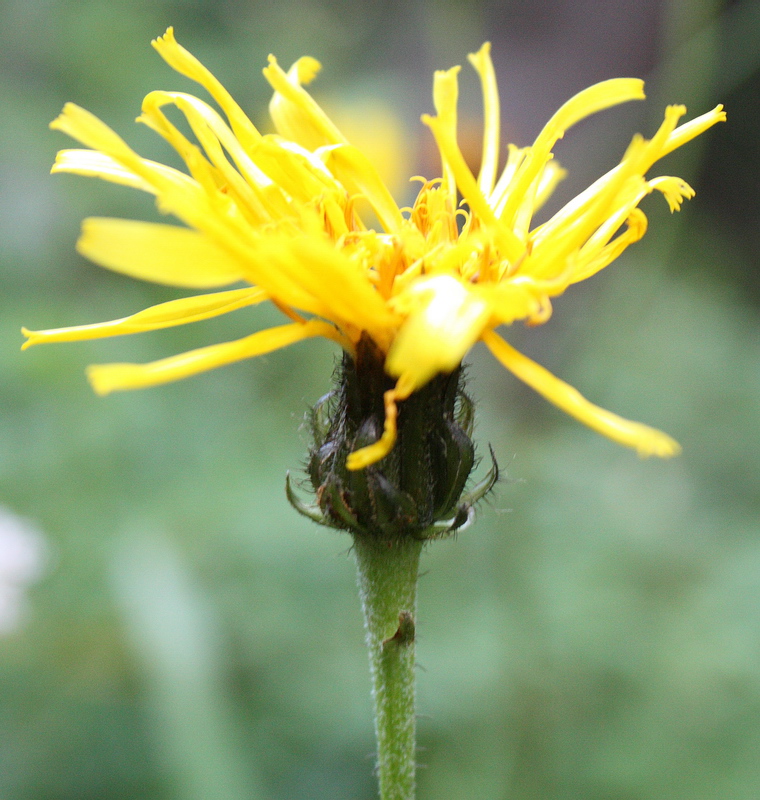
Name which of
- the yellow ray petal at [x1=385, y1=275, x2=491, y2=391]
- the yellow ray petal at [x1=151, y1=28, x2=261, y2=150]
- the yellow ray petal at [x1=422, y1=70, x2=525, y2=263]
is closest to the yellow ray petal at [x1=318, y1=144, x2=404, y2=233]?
the yellow ray petal at [x1=151, y1=28, x2=261, y2=150]

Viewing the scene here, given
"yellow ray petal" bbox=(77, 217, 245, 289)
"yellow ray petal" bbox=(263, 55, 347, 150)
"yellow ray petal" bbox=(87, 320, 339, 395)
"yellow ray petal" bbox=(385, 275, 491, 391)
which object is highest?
"yellow ray petal" bbox=(263, 55, 347, 150)

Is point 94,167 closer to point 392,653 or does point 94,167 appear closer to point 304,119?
point 304,119

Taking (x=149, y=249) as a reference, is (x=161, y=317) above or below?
below

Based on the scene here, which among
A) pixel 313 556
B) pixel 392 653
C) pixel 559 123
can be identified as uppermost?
pixel 559 123

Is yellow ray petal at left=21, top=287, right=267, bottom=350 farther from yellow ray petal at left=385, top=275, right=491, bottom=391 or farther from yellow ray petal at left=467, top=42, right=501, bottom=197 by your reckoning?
yellow ray petal at left=467, top=42, right=501, bottom=197

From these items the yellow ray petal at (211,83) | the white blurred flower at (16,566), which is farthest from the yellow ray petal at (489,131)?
the white blurred flower at (16,566)

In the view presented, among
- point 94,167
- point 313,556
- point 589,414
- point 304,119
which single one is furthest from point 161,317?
point 313,556
